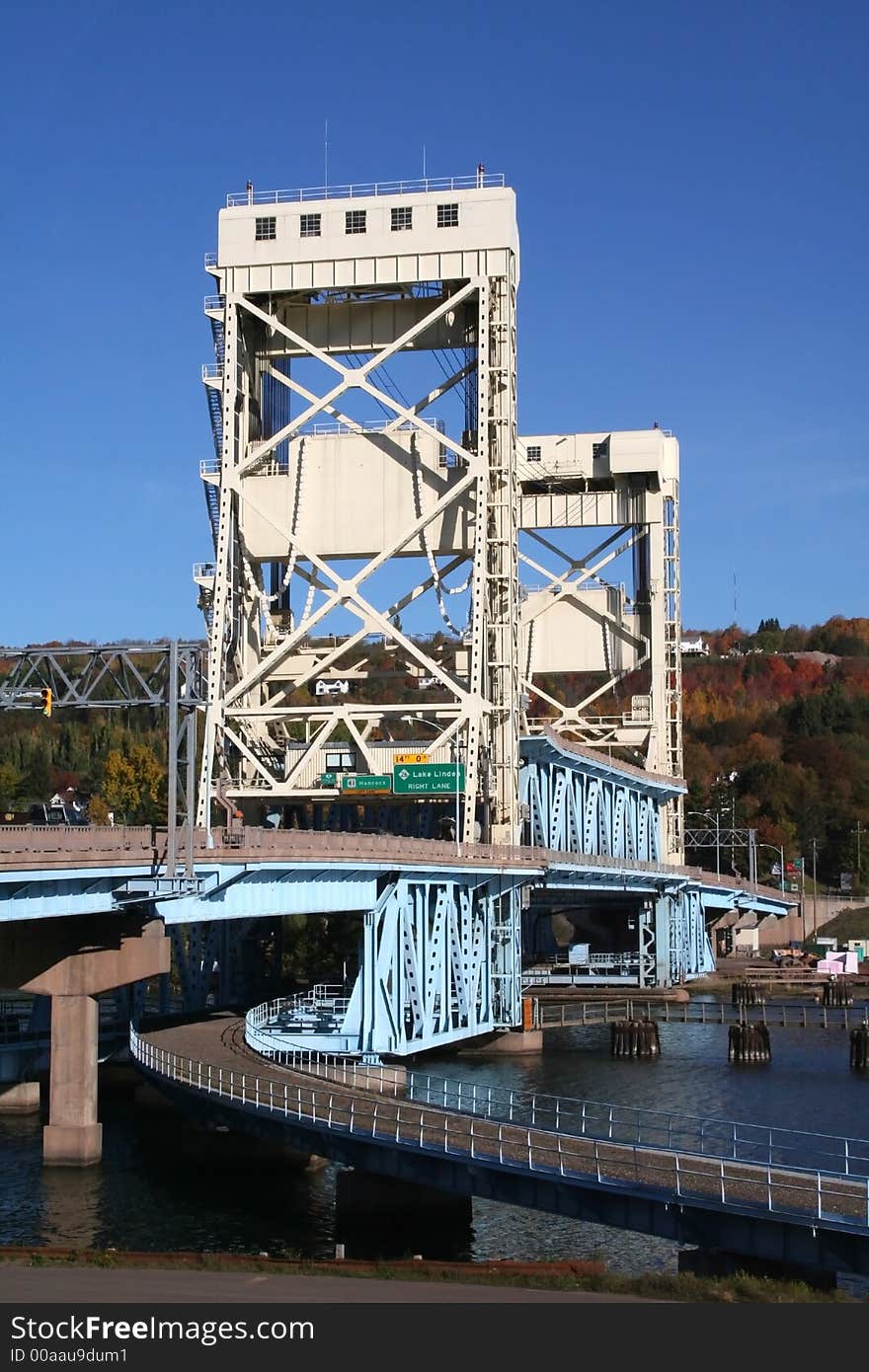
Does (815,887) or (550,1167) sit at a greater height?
(815,887)

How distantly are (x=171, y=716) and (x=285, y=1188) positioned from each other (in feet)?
39.9

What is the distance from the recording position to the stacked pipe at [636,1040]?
76.8 meters

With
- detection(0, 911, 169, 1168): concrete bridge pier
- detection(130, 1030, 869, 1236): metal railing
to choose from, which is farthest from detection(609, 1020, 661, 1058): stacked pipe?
detection(0, 911, 169, 1168): concrete bridge pier

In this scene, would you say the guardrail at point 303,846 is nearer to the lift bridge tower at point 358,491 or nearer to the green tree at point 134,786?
the lift bridge tower at point 358,491

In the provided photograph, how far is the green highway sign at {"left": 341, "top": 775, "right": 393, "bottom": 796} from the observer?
71.1 metres

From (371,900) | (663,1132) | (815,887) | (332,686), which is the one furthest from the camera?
(815,887)

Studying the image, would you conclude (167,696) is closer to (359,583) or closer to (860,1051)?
(359,583)

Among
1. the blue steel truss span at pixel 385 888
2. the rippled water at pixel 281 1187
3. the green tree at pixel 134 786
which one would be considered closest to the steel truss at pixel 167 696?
the blue steel truss span at pixel 385 888

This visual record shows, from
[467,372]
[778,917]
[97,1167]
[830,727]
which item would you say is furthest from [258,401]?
[830,727]

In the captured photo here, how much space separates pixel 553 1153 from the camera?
35812 millimetres

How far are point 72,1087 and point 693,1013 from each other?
54.8m

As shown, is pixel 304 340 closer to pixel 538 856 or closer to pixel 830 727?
pixel 538 856

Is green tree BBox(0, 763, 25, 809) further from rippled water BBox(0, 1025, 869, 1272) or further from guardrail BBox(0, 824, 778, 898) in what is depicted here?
rippled water BBox(0, 1025, 869, 1272)

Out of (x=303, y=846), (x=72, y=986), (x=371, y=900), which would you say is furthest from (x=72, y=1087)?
(x=371, y=900)
